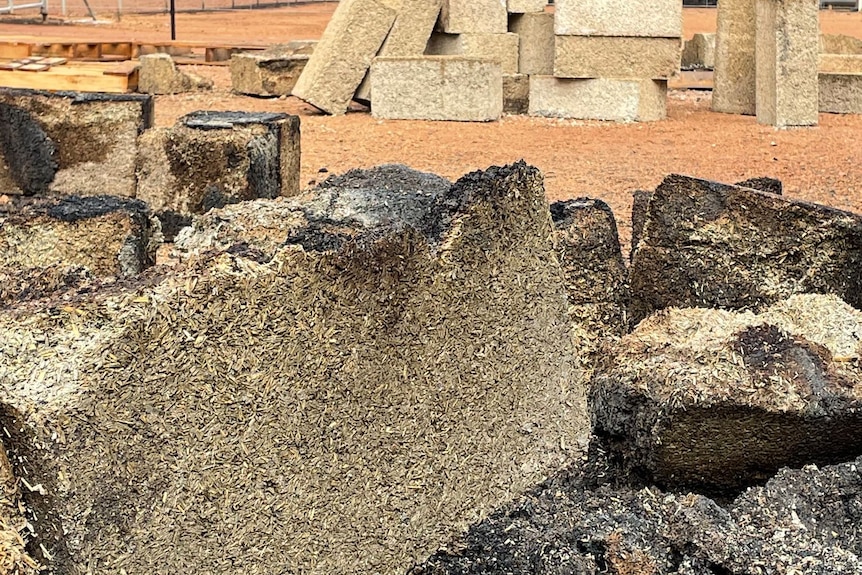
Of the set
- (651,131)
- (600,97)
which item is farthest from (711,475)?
(600,97)

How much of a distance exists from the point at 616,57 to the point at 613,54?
46 millimetres

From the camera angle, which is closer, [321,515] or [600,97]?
[321,515]

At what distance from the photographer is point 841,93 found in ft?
41.6

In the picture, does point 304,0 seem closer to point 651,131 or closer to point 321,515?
point 651,131

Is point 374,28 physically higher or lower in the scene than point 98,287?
higher

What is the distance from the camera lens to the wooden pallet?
955 centimetres

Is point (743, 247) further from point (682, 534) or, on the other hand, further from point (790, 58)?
point (790, 58)

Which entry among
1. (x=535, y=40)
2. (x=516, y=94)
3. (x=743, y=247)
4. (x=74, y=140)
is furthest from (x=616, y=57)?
(x=743, y=247)

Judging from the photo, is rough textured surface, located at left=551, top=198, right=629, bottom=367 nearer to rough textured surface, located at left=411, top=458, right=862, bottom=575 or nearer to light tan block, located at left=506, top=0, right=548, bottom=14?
rough textured surface, located at left=411, top=458, right=862, bottom=575

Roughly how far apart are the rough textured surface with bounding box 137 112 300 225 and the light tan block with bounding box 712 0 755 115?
26.3ft

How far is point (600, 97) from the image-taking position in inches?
491

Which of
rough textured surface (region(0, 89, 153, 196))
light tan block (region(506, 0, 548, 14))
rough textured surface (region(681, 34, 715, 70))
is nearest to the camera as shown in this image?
rough textured surface (region(0, 89, 153, 196))

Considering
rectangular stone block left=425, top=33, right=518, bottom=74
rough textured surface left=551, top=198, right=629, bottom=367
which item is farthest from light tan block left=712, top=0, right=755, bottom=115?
rough textured surface left=551, top=198, right=629, bottom=367

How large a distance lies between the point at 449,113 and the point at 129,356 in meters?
9.87
